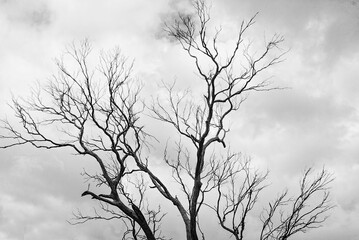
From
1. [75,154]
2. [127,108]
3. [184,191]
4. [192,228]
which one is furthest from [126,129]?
[192,228]

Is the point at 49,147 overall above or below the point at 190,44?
below

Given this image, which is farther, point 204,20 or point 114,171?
point 114,171

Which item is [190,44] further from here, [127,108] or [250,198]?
[250,198]

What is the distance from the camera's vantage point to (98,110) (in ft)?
32.3

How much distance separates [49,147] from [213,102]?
4169 millimetres

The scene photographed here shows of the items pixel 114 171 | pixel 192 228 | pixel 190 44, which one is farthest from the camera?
pixel 114 171

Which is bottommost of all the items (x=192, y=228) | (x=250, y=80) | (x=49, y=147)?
(x=192, y=228)

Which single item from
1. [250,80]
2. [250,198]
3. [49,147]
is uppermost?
[250,80]

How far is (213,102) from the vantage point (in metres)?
9.92

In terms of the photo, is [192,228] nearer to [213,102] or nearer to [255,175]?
[255,175]

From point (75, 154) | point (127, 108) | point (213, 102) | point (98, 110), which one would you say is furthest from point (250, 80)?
point (75, 154)

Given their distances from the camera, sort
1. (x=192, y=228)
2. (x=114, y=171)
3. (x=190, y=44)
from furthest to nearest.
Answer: (x=114, y=171)
(x=190, y=44)
(x=192, y=228)

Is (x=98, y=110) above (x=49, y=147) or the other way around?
above

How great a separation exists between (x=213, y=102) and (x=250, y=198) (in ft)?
8.84
